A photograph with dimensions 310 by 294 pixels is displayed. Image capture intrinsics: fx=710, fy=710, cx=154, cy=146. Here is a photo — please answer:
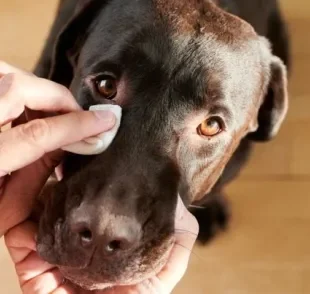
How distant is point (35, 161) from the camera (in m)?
1.44

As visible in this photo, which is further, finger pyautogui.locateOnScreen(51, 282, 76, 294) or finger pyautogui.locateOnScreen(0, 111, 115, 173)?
finger pyautogui.locateOnScreen(51, 282, 76, 294)

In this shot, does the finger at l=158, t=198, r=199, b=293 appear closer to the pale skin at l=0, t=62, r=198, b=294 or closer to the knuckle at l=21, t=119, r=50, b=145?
the pale skin at l=0, t=62, r=198, b=294

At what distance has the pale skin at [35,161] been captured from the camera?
127 centimetres

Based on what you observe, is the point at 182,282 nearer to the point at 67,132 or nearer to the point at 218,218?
the point at 218,218

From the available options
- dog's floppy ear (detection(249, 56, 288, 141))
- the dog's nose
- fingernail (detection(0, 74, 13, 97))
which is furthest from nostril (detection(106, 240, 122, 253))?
dog's floppy ear (detection(249, 56, 288, 141))

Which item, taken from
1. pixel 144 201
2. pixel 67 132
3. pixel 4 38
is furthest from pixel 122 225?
pixel 4 38

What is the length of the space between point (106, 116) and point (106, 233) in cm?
23

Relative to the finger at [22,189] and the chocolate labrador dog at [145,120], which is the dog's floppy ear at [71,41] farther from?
the finger at [22,189]

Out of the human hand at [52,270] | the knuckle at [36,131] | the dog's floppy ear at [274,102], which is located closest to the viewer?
the knuckle at [36,131]

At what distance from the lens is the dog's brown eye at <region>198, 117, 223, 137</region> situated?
59.7 inches

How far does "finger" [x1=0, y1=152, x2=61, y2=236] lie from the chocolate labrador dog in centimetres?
5

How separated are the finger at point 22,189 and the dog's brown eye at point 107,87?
17 centimetres

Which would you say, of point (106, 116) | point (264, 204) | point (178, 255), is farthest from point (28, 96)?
point (264, 204)

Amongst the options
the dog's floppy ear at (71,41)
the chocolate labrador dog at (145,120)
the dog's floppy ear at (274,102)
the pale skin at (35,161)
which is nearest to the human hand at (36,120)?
the pale skin at (35,161)
